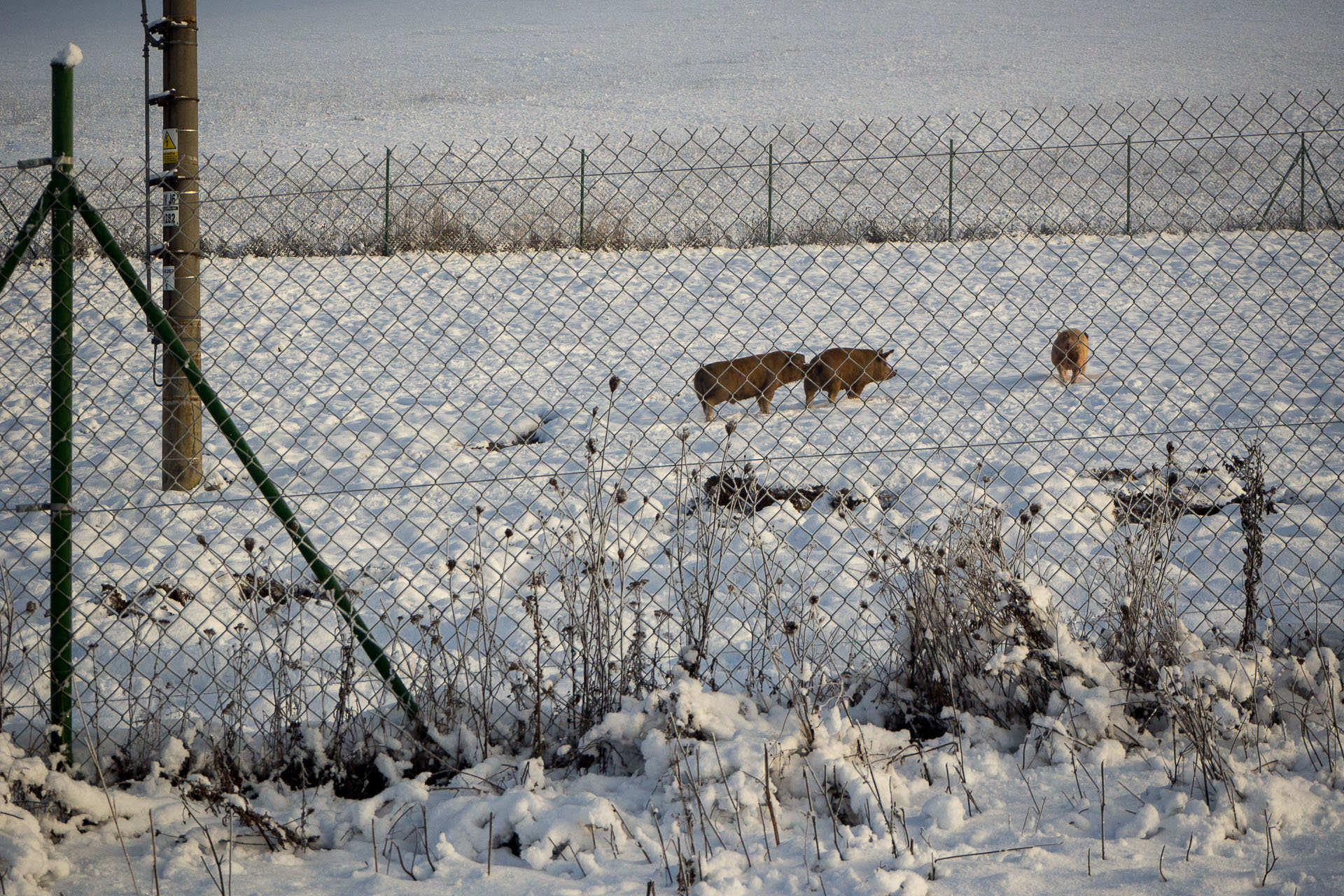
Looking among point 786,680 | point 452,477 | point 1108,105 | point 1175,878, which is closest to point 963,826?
point 1175,878

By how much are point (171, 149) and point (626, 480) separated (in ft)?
9.45

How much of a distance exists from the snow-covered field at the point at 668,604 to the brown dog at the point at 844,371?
24 cm

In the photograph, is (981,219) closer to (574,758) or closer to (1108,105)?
(574,758)

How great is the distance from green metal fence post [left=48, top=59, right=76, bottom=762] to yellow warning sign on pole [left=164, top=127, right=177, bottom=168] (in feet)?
5.71

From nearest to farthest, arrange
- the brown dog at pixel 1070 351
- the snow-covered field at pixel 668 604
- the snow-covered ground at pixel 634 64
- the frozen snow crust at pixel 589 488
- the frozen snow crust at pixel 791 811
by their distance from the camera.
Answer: the frozen snow crust at pixel 791 811, the snow-covered field at pixel 668 604, the frozen snow crust at pixel 589 488, the brown dog at pixel 1070 351, the snow-covered ground at pixel 634 64

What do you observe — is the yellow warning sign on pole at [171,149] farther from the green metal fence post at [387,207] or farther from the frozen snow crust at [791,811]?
the frozen snow crust at [791,811]

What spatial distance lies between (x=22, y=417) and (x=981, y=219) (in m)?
13.7

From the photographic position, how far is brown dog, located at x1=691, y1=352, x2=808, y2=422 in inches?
238

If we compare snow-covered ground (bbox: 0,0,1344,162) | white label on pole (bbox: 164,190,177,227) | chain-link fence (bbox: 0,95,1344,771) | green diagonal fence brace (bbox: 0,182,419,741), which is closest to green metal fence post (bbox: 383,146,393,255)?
chain-link fence (bbox: 0,95,1344,771)

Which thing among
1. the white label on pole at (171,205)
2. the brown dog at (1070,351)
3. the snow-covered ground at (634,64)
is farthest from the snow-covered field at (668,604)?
the snow-covered ground at (634,64)

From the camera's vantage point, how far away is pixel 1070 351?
21.5 feet

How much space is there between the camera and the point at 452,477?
5.62m

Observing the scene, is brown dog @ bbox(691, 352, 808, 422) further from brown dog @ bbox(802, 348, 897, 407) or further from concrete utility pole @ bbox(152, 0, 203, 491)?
concrete utility pole @ bbox(152, 0, 203, 491)

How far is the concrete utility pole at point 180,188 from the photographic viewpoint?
14.2 feet
